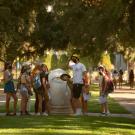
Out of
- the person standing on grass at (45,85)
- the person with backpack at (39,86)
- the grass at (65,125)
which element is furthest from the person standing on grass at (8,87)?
the grass at (65,125)

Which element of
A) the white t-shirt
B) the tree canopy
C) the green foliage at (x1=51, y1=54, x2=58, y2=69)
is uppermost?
the green foliage at (x1=51, y1=54, x2=58, y2=69)

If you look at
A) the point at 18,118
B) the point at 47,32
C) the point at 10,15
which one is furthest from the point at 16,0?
the point at 47,32

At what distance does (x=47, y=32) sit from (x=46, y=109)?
99.2 feet

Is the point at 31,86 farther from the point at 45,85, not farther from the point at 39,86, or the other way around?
the point at 45,85

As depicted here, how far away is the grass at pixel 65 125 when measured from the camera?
14719 millimetres

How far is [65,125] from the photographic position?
16.1 m

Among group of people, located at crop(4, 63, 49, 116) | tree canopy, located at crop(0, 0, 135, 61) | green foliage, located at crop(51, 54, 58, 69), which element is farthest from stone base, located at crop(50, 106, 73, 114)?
green foliage, located at crop(51, 54, 58, 69)

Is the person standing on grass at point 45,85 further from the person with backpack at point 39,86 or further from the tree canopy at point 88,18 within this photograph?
the tree canopy at point 88,18

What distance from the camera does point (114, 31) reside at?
19.2m

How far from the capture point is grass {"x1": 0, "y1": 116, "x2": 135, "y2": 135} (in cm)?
1472

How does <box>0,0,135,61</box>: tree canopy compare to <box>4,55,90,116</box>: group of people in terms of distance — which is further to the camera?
<box>4,55,90,116</box>: group of people

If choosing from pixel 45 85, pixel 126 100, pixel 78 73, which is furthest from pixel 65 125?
pixel 126 100

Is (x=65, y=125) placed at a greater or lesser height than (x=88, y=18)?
lesser

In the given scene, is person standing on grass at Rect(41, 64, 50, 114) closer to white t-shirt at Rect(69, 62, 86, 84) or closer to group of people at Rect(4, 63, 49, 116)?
group of people at Rect(4, 63, 49, 116)
